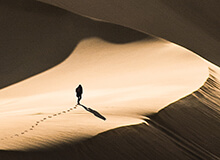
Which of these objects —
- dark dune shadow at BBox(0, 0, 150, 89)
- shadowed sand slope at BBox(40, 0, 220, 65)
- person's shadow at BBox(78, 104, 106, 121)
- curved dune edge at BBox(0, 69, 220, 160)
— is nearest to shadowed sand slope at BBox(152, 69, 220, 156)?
curved dune edge at BBox(0, 69, 220, 160)

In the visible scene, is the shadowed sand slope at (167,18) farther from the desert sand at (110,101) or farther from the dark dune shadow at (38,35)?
the dark dune shadow at (38,35)

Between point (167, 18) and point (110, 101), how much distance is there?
15813 millimetres

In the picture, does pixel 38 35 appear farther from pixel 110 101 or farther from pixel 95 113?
pixel 95 113

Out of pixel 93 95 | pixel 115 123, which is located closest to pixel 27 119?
pixel 115 123

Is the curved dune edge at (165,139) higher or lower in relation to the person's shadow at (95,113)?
lower

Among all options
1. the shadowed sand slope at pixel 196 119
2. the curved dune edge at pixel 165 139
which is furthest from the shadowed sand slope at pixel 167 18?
the curved dune edge at pixel 165 139

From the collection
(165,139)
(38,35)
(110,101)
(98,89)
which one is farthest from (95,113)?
(38,35)

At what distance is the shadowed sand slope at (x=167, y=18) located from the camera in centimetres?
2361

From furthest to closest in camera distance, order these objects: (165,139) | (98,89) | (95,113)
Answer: (98,89) < (95,113) < (165,139)

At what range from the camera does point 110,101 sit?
436 inches

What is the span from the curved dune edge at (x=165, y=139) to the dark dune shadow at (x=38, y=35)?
8320mm

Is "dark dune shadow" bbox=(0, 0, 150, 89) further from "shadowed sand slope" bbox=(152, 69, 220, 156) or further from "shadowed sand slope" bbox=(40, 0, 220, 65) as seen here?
"shadowed sand slope" bbox=(152, 69, 220, 156)

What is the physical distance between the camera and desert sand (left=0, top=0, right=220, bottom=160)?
774 cm

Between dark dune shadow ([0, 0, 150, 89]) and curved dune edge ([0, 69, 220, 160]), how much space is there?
8320 millimetres
